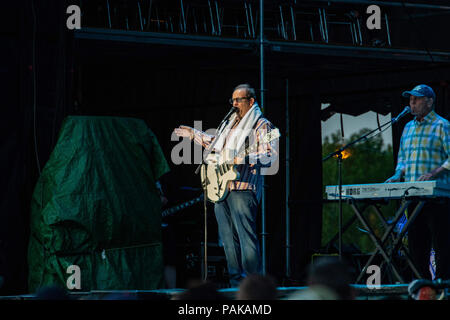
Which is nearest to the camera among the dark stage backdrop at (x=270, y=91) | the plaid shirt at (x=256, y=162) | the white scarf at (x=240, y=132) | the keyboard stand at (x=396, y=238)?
the plaid shirt at (x=256, y=162)

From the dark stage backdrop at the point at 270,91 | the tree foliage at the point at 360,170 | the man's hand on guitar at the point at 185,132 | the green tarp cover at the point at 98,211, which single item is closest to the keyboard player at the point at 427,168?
the man's hand on guitar at the point at 185,132

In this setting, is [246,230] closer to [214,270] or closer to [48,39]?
[48,39]

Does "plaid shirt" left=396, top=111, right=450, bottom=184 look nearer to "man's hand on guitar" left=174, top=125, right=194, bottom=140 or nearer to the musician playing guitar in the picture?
the musician playing guitar

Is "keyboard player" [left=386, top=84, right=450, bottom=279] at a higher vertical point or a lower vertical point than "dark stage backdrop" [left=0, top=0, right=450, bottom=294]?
lower

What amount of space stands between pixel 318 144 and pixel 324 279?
30.7 feet

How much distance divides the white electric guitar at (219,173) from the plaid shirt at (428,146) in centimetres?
156

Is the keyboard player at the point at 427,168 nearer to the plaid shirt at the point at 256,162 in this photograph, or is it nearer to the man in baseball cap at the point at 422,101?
the man in baseball cap at the point at 422,101

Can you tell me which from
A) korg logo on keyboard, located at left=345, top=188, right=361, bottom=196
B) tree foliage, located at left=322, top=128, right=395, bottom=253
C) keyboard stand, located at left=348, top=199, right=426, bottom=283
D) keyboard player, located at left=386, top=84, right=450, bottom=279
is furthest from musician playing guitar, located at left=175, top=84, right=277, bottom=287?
tree foliage, located at left=322, top=128, right=395, bottom=253

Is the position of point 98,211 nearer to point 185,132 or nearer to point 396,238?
point 185,132

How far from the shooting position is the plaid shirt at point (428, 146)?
7387mm

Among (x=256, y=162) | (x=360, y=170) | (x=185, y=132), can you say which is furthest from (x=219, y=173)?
(x=360, y=170)

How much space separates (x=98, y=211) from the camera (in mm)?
7090

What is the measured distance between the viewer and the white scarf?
6.76 metres
